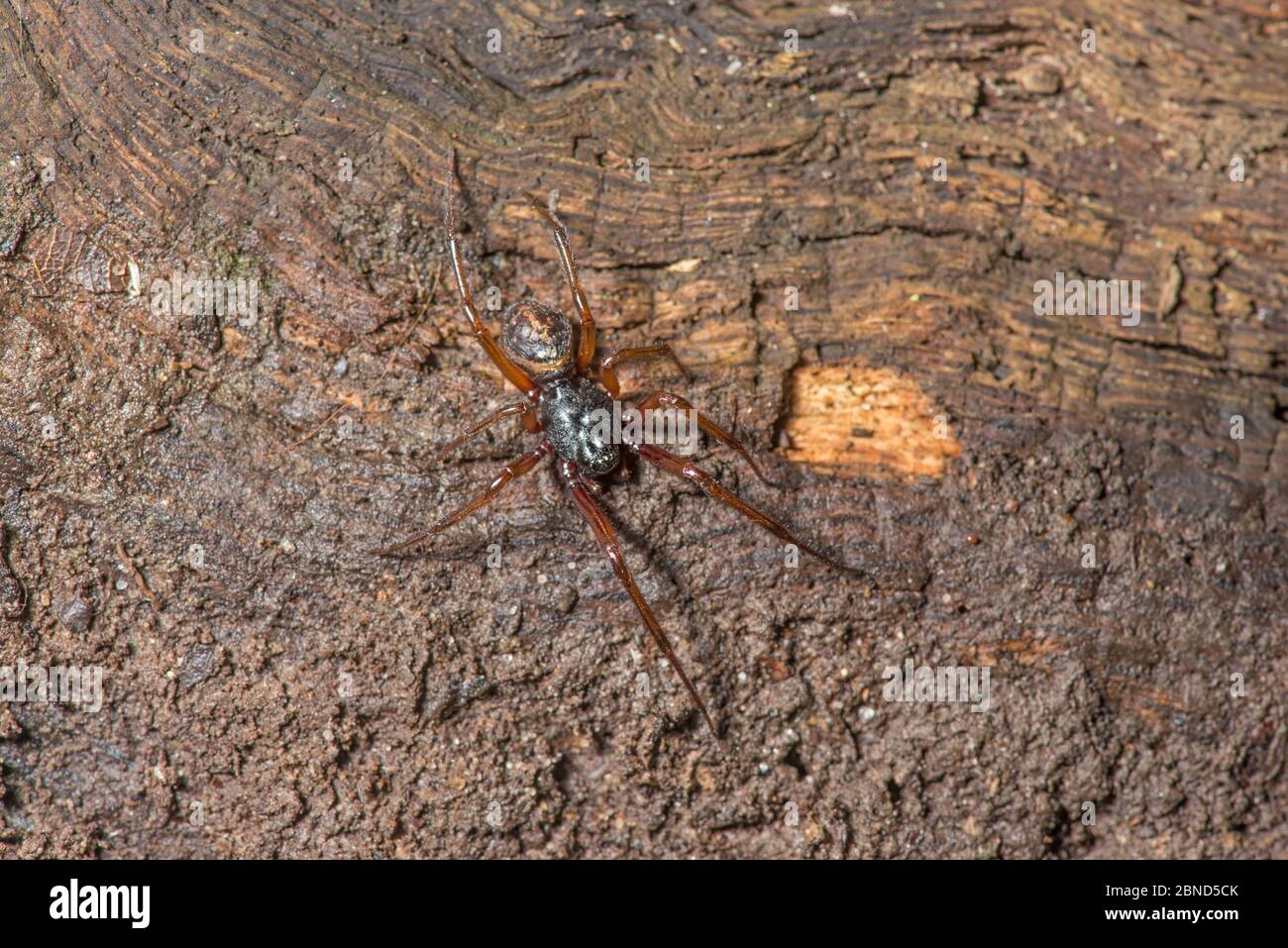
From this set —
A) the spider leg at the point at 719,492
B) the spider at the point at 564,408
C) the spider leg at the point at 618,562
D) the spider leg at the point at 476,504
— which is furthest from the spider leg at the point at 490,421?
the spider leg at the point at 719,492

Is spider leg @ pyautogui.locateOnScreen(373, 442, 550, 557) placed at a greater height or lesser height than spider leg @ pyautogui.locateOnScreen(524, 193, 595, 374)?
lesser

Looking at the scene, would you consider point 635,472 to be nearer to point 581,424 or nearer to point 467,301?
point 581,424

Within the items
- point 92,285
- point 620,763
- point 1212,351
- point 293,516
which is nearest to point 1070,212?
point 1212,351

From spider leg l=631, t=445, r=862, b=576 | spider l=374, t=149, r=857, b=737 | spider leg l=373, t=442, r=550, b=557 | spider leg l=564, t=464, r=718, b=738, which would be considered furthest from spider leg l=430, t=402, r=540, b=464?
spider leg l=631, t=445, r=862, b=576

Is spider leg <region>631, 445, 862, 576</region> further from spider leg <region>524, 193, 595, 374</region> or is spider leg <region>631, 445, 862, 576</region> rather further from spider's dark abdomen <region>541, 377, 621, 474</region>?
spider leg <region>524, 193, 595, 374</region>

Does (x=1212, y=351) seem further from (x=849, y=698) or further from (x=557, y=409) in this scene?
(x=557, y=409)

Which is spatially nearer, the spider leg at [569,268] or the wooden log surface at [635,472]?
the wooden log surface at [635,472]

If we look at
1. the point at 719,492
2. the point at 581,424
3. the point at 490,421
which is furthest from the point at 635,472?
the point at 490,421

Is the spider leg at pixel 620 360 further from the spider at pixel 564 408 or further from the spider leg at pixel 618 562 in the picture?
the spider leg at pixel 618 562
